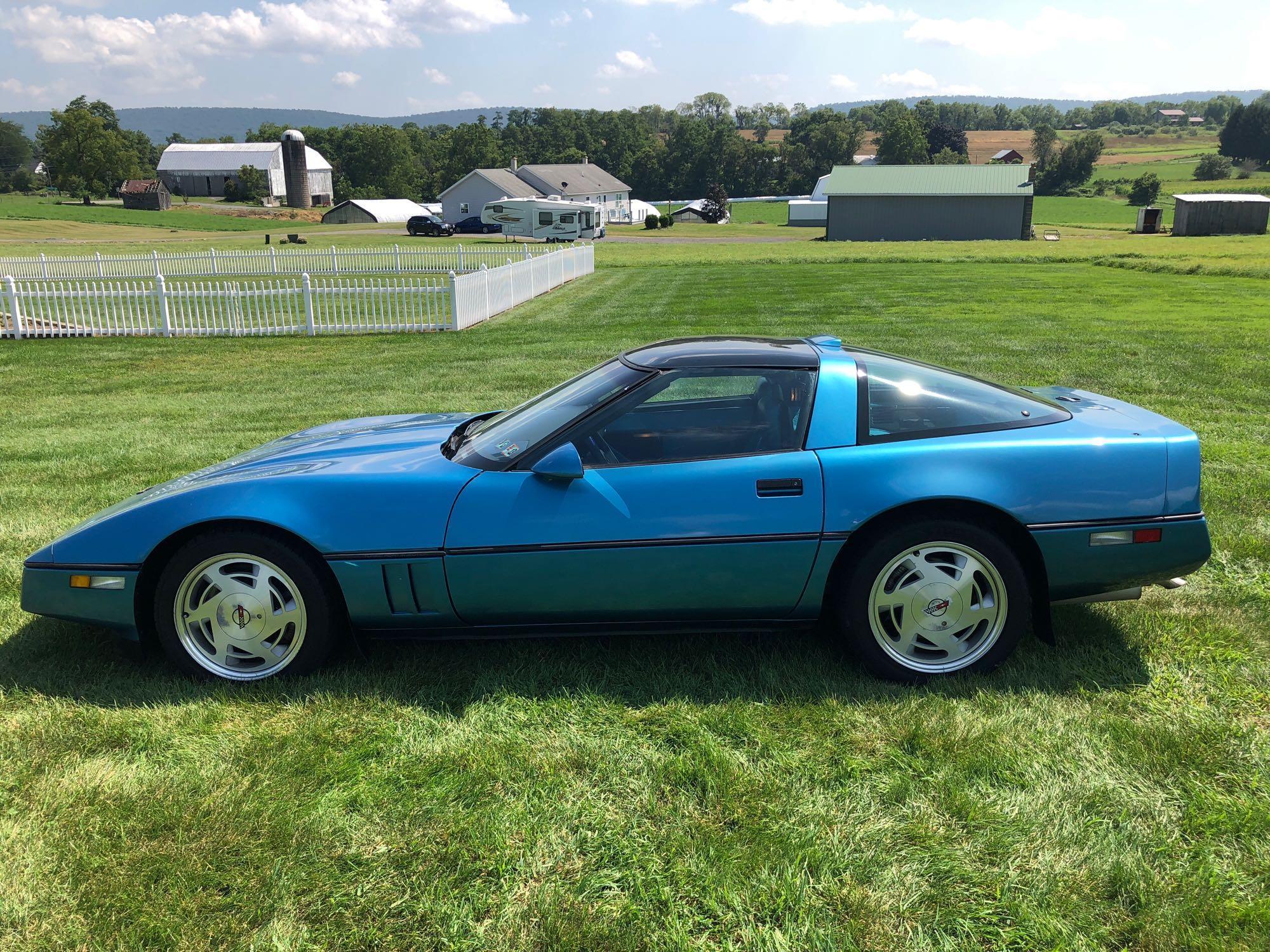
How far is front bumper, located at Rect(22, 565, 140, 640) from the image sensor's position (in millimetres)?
3805

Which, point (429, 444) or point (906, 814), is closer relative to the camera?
point (906, 814)

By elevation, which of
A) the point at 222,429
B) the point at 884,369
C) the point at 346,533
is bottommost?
the point at 222,429

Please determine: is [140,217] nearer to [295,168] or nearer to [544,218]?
[295,168]

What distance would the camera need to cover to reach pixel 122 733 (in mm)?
3498

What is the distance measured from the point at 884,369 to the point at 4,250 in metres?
49.9

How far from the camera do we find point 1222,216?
54188mm

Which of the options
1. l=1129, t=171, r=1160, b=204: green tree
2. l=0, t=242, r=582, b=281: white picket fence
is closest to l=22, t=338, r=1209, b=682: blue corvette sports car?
l=0, t=242, r=582, b=281: white picket fence

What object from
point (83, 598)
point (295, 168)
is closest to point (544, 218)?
point (295, 168)

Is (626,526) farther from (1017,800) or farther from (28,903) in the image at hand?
(28,903)

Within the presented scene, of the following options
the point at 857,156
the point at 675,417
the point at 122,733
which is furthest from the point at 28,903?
the point at 857,156

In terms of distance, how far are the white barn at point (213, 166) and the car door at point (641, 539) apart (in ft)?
379

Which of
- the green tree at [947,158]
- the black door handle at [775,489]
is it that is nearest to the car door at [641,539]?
the black door handle at [775,489]

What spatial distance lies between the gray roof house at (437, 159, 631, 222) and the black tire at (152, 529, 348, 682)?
77001 millimetres

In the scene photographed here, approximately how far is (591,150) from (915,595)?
154 meters
